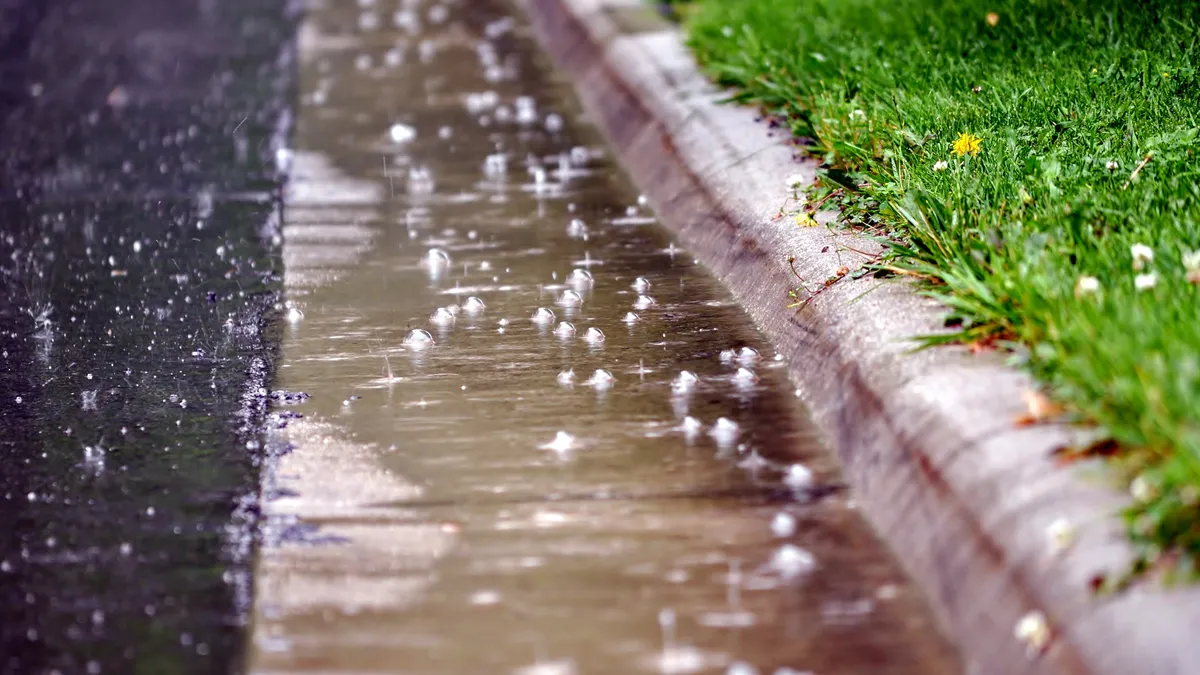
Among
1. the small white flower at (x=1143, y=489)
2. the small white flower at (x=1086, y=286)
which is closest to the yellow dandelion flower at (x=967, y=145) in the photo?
the small white flower at (x=1086, y=286)

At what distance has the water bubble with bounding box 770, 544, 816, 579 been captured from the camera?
2939 millimetres

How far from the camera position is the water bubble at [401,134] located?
263 inches

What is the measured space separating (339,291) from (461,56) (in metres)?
4.09

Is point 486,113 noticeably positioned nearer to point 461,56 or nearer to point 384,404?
point 461,56

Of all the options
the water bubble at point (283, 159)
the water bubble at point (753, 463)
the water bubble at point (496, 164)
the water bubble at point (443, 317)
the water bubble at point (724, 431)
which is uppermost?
the water bubble at point (753, 463)

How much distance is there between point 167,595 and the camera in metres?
2.92

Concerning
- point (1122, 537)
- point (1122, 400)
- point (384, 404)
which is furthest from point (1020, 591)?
point (384, 404)

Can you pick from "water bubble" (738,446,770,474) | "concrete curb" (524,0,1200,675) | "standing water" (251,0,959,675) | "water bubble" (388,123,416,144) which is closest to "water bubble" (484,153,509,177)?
"standing water" (251,0,959,675)

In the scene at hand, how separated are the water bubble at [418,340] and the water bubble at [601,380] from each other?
58cm

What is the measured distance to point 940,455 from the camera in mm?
2918

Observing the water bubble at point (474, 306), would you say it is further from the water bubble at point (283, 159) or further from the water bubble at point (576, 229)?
the water bubble at point (283, 159)

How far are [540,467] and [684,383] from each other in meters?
0.59

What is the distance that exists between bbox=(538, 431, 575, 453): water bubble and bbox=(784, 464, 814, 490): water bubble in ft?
1.72

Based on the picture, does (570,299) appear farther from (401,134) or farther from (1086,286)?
(401,134)
